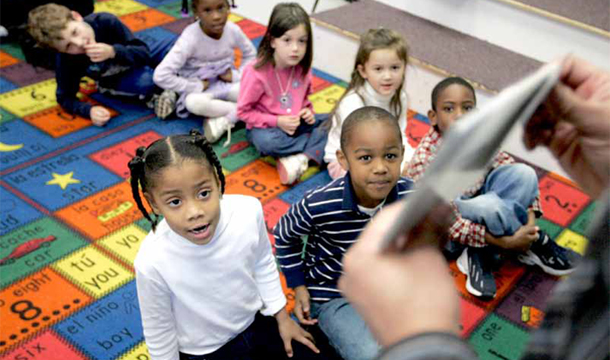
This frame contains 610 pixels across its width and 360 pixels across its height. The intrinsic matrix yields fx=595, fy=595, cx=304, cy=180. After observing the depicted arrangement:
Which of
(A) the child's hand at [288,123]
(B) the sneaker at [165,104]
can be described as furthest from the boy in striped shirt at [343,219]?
(B) the sneaker at [165,104]

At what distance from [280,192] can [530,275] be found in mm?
840

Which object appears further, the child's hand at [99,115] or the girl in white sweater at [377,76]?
the child's hand at [99,115]

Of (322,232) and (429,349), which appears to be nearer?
(429,349)

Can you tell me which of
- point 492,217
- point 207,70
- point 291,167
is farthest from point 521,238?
point 207,70

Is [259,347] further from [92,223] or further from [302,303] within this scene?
[92,223]

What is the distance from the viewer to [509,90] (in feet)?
1.64

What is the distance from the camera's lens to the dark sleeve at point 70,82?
2.30m

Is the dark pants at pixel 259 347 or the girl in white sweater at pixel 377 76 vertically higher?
the girl in white sweater at pixel 377 76

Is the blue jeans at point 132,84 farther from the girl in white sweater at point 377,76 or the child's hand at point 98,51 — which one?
the girl in white sweater at point 377,76

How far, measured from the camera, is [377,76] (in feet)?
6.48

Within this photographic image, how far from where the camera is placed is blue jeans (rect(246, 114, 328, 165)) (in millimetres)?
2135

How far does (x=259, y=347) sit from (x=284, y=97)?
3.67 feet

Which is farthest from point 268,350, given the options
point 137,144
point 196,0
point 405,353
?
point 196,0

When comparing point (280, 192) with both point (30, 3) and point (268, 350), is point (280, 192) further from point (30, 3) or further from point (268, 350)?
point (30, 3)
